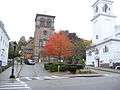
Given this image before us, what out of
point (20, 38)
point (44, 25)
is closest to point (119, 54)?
point (44, 25)

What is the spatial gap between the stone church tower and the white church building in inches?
798

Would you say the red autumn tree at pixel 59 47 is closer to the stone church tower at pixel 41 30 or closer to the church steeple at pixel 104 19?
the church steeple at pixel 104 19

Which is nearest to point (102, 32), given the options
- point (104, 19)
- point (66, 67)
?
point (104, 19)

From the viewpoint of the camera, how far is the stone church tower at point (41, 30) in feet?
314

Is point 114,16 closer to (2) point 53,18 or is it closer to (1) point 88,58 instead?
(1) point 88,58

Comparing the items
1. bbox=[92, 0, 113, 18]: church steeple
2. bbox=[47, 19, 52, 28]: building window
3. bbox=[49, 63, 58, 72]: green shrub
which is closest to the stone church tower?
bbox=[47, 19, 52, 28]: building window

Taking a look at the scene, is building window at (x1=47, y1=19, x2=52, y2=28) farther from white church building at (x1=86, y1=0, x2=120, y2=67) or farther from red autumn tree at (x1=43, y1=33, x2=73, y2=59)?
red autumn tree at (x1=43, y1=33, x2=73, y2=59)

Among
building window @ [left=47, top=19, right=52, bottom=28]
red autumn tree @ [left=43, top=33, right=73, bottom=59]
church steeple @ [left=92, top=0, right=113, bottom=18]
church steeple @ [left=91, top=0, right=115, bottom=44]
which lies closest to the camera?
red autumn tree @ [left=43, top=33, right=73, bottom=59]

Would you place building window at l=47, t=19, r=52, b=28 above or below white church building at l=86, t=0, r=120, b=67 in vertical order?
above

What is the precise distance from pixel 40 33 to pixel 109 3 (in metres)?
29.9

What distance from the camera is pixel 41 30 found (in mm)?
96000

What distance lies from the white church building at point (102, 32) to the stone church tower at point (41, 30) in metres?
20.3

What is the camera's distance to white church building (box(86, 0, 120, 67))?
71.1 metres

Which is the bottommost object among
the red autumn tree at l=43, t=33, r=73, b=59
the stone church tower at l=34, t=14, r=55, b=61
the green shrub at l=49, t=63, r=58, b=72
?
the green shrub at l=49, t=63, r=58, b=72
